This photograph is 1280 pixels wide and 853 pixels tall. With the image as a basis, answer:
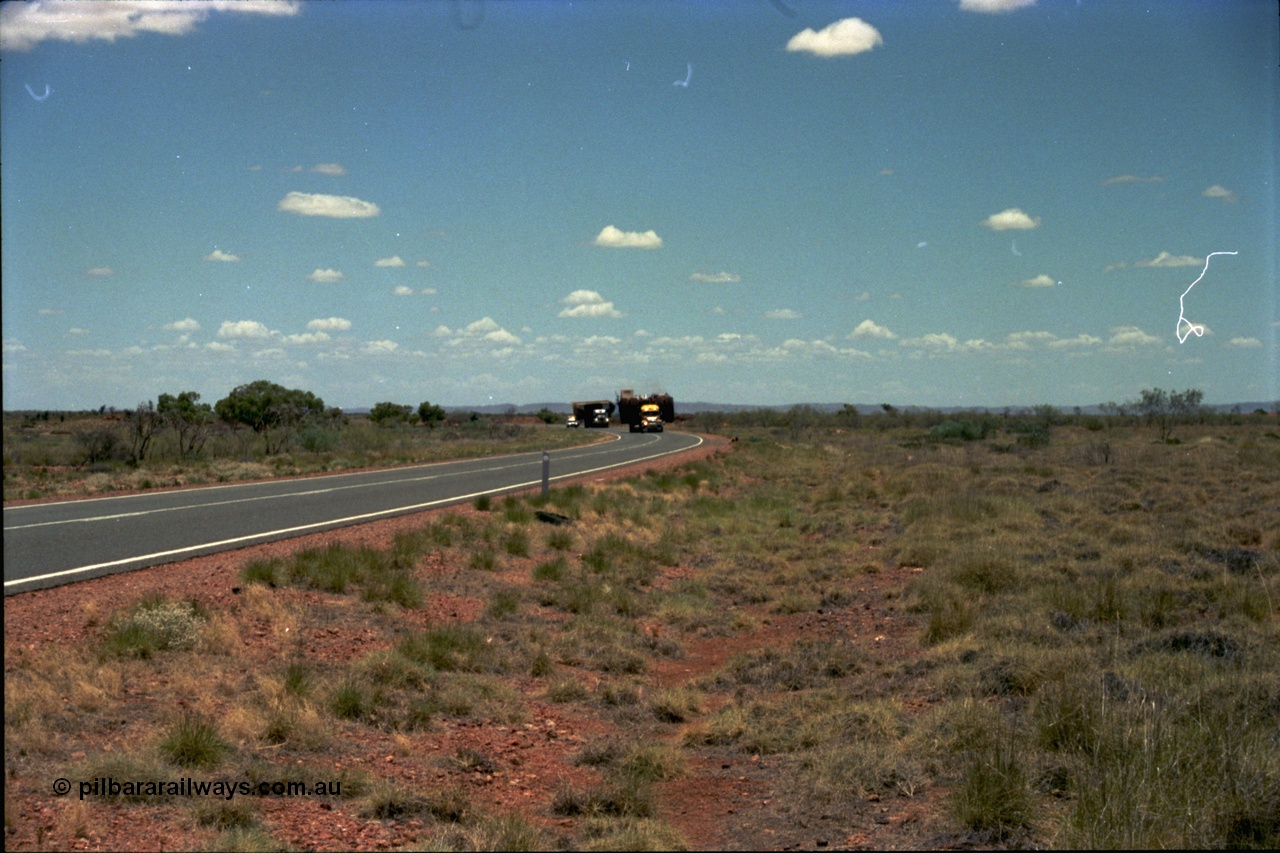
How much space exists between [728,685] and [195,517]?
1145 centimetres

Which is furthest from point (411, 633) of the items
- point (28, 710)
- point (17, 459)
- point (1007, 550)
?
point (17, 459)

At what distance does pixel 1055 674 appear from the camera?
8938 millimetres

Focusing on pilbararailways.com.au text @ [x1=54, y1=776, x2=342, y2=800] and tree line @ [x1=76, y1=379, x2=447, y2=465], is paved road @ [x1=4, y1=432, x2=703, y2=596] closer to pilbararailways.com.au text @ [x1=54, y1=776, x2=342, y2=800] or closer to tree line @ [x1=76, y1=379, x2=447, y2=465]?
pilbararailways.com.au text @ [x1=54, y1=776, x2=342, y2=800]

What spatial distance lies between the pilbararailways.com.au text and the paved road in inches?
224

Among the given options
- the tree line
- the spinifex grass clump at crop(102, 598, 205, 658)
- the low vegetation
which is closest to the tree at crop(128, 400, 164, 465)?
the tree line

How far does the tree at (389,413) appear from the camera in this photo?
134025mm

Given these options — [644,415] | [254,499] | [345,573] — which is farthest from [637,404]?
[345,573]

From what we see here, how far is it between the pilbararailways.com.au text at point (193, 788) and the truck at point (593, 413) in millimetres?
107863

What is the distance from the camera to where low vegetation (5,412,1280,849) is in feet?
20.2

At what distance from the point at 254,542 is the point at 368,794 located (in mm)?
9375

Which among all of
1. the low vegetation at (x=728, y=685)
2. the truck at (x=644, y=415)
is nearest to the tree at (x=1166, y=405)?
the truck at (x=644, y=415)

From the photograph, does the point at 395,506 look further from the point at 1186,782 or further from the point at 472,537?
the point at 1186,782

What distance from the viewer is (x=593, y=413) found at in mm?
117500

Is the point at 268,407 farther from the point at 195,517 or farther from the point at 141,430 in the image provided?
the point at 195,517
